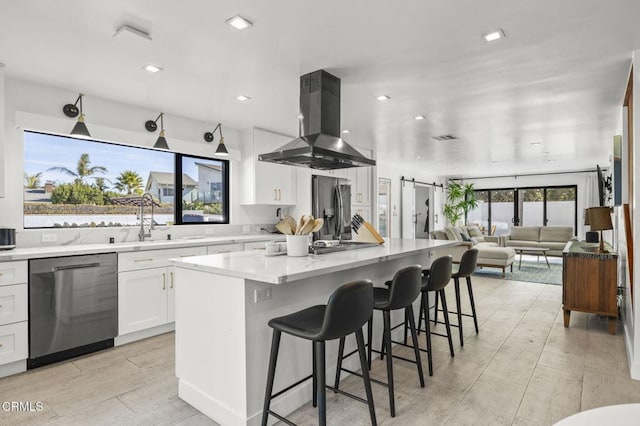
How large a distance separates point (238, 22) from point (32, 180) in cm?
265

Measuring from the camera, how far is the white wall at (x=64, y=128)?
3.27m

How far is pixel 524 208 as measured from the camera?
11062mm

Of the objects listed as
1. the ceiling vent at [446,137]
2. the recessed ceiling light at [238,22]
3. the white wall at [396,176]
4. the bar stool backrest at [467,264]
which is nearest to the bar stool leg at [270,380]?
the recessed ceiling light at [238,22]

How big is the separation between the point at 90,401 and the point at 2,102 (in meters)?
2.42

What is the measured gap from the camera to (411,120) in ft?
15.7

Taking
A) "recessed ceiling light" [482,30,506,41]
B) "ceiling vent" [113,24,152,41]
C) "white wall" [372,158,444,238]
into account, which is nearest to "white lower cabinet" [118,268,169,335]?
"ceiling vent" [113,24,152,41]

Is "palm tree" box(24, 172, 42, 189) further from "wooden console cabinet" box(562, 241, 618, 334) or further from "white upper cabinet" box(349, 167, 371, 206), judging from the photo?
"wooden console cabinet" box(562, 241, 618, 334)

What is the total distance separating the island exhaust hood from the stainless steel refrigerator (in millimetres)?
2522

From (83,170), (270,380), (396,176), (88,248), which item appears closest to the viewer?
(270,380)

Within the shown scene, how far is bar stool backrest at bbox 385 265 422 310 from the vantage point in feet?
7.50

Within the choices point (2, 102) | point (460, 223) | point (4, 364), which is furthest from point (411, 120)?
point (460, 223)

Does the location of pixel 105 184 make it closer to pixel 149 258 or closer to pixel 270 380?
pixel 149 258

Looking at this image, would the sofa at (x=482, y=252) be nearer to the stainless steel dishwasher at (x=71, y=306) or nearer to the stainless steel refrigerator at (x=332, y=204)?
the stainless steel refrigerator at (x=332, y=204)

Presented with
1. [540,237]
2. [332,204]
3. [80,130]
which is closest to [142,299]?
[80,130]
